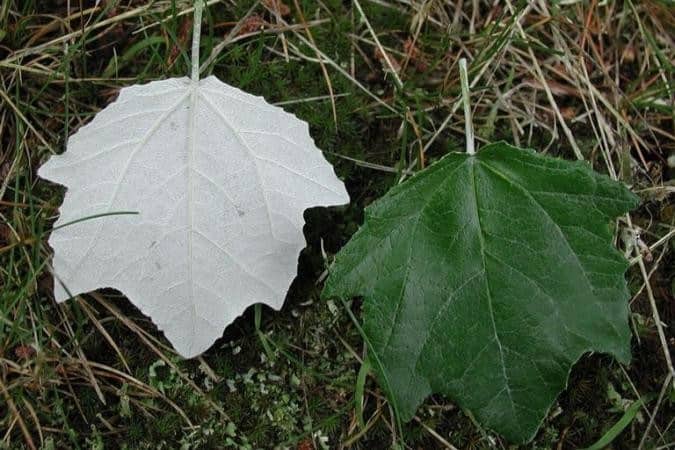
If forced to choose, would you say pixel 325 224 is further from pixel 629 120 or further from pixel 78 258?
pixel 629 120

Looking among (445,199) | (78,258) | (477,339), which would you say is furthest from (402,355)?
(78,258)

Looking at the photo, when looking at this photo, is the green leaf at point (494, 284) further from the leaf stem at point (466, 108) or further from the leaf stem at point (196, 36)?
the leaf stem at point (196, 36)

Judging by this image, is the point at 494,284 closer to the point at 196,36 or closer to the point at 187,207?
the point at 187,207

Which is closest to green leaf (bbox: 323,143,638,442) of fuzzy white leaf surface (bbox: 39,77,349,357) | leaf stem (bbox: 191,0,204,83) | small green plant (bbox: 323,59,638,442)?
small green plant (bbox: 323,59,638,442)

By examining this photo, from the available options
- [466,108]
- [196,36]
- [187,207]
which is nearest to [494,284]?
[466,108]

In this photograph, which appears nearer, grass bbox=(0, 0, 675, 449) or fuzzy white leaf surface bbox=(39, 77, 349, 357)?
fuzzy white leaf surface bbox=(39, 77, 349, 357)

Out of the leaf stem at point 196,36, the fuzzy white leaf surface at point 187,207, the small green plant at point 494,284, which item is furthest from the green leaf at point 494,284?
the leaf stem at point 196,36

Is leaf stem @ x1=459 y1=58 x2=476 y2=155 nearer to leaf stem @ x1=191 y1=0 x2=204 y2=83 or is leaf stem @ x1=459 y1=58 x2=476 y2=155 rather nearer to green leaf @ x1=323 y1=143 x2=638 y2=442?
green leaf @ x1=323 y1=143 x2=638 y2=442
